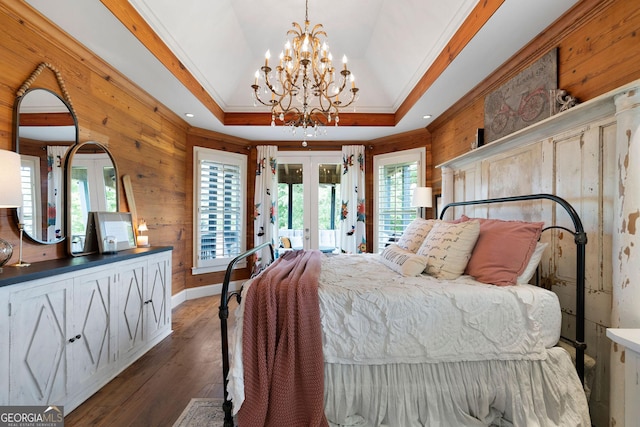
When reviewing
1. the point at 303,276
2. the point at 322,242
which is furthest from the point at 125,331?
the point at 322,242

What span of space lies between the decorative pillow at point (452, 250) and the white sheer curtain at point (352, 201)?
2584mm

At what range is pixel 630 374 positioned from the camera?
3.88 feet

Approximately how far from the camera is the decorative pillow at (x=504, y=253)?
5.46 ft

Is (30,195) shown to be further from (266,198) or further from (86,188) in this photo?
(266,198)

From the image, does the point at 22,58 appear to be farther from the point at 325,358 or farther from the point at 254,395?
the point at 325,358

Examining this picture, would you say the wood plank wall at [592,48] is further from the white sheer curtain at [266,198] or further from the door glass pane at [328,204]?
the white sheer curtain at [266,198]

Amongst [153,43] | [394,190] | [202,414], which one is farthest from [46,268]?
[394,190]

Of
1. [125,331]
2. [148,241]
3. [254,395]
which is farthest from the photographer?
[148,241]

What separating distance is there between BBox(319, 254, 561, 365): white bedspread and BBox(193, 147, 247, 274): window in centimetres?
333

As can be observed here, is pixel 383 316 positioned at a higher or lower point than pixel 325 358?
higher

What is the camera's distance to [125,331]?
7.29 ft

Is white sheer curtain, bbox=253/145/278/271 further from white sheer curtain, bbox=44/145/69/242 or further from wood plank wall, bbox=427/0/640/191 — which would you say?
wood plank wall, bbox=427/0/640/191

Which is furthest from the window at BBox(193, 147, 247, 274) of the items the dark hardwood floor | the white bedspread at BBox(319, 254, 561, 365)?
the white bedspread at BBox(319, 254, 561, 365)

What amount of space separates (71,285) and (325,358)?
167 cm
